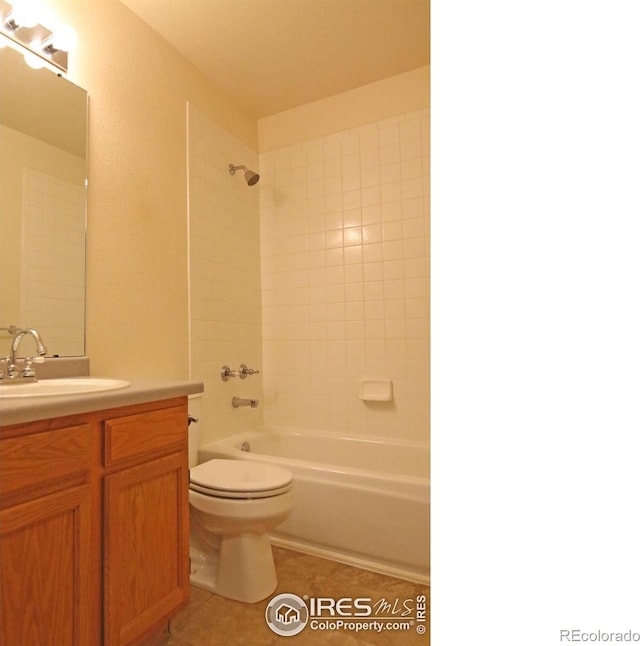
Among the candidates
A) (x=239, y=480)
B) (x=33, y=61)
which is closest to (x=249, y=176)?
(x=33, y=61)

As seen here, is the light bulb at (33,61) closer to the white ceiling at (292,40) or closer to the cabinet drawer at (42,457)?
the white ceiling at (292,40)

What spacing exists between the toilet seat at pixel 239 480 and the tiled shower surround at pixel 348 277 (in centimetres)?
92

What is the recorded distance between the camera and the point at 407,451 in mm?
2338

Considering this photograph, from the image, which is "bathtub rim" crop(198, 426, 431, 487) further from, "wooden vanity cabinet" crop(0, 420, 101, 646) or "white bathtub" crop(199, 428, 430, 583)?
"wooden vanity cabinet" crop(0, 420, 101, 646)

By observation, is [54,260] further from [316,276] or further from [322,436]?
[322,436]

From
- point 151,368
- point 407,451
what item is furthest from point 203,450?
point 407,451

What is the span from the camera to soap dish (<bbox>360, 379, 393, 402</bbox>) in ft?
7.98

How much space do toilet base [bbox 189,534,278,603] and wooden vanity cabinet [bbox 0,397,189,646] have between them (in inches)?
11.7

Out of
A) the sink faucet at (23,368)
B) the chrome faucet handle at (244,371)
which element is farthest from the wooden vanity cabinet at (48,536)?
the chrome faucet handle at (244,371)

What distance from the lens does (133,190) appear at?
6.07 feet

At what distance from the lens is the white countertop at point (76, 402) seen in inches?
34.1
